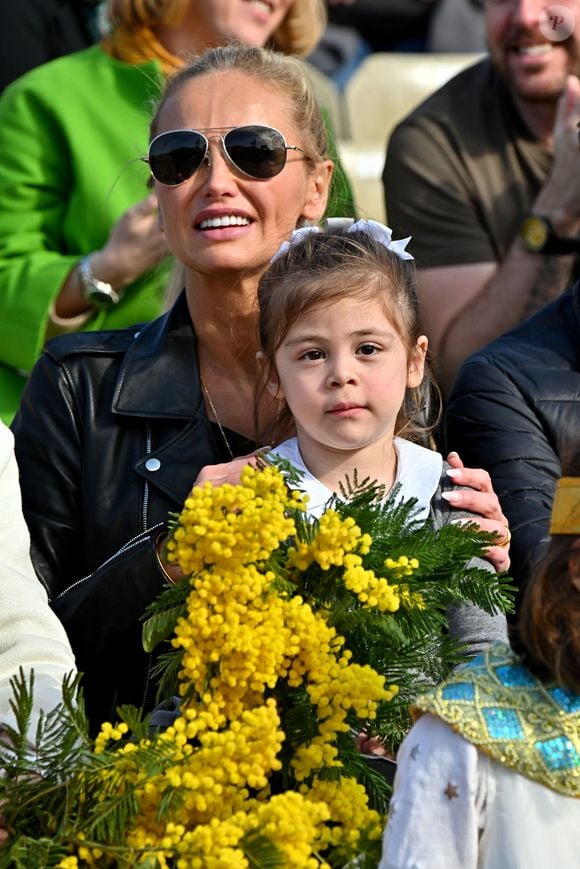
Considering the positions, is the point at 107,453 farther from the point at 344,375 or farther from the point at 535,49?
the point at 535,49

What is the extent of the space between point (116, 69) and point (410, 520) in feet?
8.28

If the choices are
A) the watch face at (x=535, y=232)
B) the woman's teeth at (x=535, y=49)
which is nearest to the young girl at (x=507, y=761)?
the watch face at (x=535, y=232)

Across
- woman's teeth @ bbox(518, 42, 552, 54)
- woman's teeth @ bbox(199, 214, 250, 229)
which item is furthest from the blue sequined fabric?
woman's teeth @ bbox(518, 42, 552, 54)

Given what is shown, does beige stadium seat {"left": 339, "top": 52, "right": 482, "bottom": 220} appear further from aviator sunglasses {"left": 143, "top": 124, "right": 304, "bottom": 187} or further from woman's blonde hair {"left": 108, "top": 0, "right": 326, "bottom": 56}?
aviator sunglasses {"left": 143, "top": 124, "right": 304, "bottom": 187}

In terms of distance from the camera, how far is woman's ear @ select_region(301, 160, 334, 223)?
12.4 feet

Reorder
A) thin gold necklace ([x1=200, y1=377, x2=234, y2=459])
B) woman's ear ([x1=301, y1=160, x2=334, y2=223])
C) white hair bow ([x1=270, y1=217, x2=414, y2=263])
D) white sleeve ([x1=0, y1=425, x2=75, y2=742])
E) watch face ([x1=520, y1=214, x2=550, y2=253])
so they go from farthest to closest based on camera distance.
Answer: watch face ([x1=520, y1=214, x2=550, y2=253]) < woman's ear ([x1=301, y1=160, x2=334, y2=223]) < thin gold necklace ([x1=200, y1=377, x2=234, y2=459]) < white hair bow ([x1=270, y1=217, x2=414, y2=263]) < white sleeve ([x1=0, y1=425, x2=75, y2=742])

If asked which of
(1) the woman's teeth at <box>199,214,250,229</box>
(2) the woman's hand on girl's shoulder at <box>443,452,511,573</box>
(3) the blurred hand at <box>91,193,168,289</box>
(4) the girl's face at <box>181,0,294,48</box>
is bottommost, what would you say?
(2) the woman's hand on girl's shoulder at <box>443,452,511,573</box>

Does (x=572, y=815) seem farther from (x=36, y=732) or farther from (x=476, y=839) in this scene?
(x=36, y=732)

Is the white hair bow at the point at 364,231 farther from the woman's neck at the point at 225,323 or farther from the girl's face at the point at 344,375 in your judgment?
the woman's neck at the point at 225,323

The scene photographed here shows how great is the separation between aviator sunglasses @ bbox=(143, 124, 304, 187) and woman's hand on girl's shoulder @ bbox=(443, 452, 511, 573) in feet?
A: 2.89

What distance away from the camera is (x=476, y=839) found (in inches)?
92.0

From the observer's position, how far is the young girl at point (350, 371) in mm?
2984

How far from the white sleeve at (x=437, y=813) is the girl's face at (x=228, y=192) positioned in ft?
5.07

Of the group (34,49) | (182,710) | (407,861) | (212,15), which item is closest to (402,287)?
(182,710)
